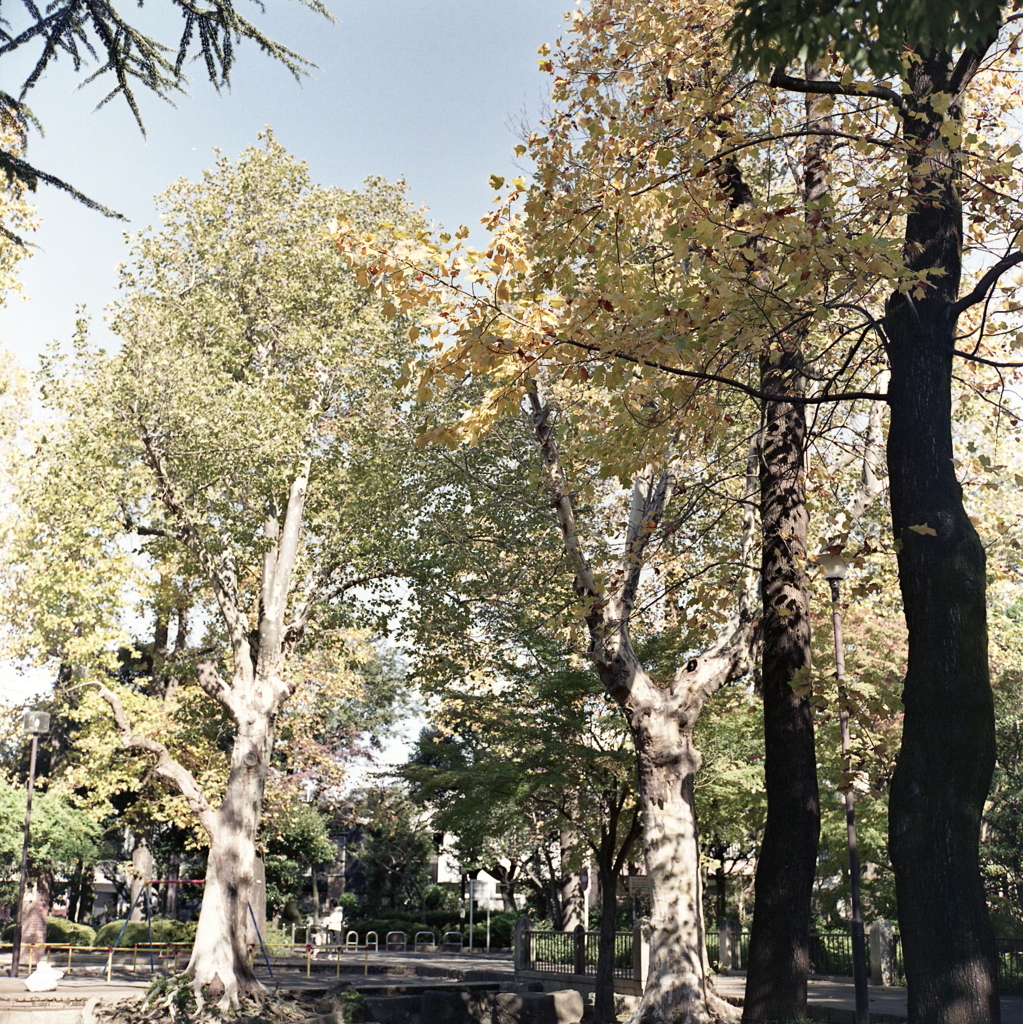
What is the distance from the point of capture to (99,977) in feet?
84.1

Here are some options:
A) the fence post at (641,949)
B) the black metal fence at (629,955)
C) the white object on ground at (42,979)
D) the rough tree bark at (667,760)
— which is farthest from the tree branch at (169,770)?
the fence post at (641,949)

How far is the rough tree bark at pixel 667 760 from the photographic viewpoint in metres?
13.0

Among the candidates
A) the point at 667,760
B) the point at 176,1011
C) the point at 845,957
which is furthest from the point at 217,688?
the point at 845,957

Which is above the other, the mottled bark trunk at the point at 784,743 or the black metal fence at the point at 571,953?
the mottled bark trunk at the point at 784,743

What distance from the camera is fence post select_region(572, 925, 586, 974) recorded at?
2562 centimetres

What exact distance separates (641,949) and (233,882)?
9845mm

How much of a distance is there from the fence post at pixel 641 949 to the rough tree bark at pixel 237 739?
9.01m

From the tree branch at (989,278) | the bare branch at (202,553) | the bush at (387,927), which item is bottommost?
the bush at (387,927)

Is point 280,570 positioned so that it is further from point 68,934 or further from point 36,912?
point 68,934

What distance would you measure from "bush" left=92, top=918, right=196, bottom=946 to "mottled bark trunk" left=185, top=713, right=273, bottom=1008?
13.5m

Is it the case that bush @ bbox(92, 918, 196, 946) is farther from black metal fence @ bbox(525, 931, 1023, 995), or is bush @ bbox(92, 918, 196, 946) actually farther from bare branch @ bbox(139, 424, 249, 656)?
bare branch @ bbox(139, 424, 249, 656)

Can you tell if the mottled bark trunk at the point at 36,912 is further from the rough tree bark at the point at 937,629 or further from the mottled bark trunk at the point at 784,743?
the rough tree bark at the point at 937,629

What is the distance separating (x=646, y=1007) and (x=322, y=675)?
21.4 m

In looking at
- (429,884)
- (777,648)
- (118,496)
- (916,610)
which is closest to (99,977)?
(118,496)
